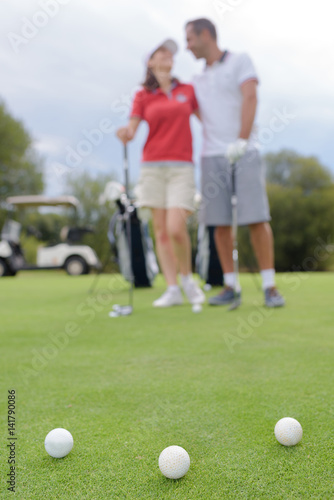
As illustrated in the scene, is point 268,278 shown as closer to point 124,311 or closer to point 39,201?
point 124,311

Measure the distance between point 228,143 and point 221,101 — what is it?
0.30 metres

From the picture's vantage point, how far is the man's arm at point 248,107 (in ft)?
10.00

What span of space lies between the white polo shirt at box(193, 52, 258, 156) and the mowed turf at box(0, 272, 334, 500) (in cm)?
136

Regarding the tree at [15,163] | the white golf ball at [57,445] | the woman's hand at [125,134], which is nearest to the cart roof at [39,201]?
the woman's hand at [125,134]

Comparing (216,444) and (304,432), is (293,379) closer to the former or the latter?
(304,432)

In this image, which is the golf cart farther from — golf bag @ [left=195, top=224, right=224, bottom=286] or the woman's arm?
the woman's arm

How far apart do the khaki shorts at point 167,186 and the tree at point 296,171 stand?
23418 mm

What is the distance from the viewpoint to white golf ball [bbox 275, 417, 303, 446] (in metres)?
0.99

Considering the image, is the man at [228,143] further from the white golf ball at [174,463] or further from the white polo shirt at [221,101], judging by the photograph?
the white golf ball at [174,463]

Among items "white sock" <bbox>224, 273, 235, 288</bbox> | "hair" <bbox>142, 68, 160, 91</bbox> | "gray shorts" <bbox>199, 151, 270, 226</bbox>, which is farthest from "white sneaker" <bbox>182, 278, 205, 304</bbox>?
"hair" <bbox>142, 68, 160, 91</bbox>

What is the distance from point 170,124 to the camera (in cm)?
320

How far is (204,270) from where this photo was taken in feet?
16.4

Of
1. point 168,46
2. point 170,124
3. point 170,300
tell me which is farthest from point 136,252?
point 168,46

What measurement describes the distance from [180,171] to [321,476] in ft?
8.45
